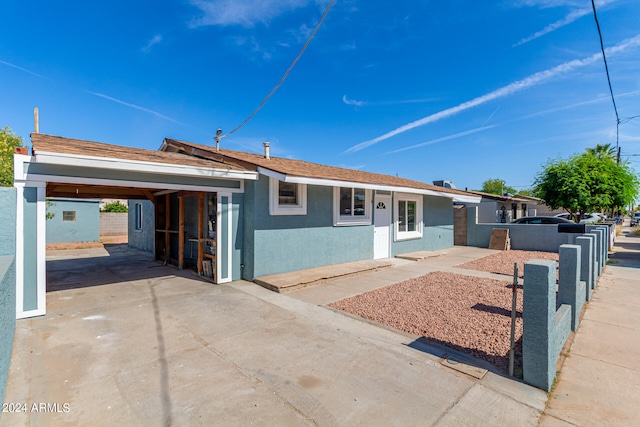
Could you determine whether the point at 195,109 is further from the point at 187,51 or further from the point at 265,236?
the point at 265,236

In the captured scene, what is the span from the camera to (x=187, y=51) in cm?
1252

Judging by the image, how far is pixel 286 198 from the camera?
8.22m

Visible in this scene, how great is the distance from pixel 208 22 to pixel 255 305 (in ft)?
34.7

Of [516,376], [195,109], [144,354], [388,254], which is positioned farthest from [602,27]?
[195,109]

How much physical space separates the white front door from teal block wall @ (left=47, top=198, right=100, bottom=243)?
1823 cm

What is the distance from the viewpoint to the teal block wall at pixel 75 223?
58.5 ft

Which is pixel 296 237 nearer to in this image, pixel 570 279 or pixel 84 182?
pixel 84 182

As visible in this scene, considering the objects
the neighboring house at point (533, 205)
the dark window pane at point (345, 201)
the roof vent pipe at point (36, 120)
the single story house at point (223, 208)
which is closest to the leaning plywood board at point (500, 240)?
the single story house at point (223, 208)

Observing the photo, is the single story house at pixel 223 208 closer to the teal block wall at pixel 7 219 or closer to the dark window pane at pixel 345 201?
the dark window pane at pixel 345 201

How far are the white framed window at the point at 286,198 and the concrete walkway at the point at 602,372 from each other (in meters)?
6.16

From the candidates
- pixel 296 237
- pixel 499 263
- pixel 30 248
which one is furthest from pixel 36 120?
pixel 499 263

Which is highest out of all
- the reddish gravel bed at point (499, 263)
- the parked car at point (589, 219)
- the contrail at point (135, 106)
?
the contrail at point (135, 106)

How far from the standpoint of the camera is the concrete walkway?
101 inches

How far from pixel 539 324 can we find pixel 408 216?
31.9 feet
